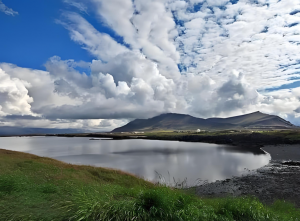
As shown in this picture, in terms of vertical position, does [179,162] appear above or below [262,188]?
below

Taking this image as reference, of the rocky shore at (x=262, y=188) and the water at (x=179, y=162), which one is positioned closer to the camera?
the rocky shore at (x=262, y=188)

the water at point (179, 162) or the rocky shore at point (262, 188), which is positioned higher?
the rocky shore at point (262, 188)

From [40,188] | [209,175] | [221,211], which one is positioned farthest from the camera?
[209,175]

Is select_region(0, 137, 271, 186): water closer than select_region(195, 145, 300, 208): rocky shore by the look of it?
No

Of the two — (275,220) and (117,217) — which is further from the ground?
(117,217)

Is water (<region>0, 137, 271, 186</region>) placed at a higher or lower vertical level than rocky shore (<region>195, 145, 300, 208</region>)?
lower

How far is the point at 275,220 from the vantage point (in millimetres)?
10602

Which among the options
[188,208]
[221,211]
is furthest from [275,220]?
[188,208]

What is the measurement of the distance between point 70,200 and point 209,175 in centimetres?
3854

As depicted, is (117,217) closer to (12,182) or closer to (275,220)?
(275,220)

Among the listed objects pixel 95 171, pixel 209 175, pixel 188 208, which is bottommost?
pixel 209 175

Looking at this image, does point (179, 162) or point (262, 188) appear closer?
point (262, 188)

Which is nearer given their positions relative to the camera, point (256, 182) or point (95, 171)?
point (95, 171)

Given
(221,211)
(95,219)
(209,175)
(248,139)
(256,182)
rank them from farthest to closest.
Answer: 1. (248,139)
2. (209,175)
3. (256,182)
4. (221,211)
5. (95,219)
